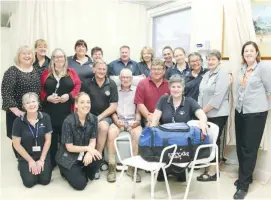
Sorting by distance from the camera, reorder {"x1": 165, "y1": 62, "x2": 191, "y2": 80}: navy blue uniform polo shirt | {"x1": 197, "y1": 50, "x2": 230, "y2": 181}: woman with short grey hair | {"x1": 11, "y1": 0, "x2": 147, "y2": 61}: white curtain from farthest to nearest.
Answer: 1. {"x1": 11, "y1": 0, "x2": 147, "y2": 61}: white curtain
2. {"x1": 165, "y1": 62, "x2": 191, "y2": 80}: navy blue uniform polo shirt
3. {"x1": 197, "y1": 50, "x2": 230, "y2": 181}: woman with short grey hair

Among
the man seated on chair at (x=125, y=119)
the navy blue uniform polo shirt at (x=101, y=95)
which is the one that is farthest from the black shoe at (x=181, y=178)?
the navy blue uniform polo shirt at (x=101, y=95)

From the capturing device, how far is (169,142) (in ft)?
7.38

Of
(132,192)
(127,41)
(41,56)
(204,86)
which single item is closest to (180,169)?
(132,192)

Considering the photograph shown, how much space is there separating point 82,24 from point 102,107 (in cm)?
193

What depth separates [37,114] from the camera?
2756mm

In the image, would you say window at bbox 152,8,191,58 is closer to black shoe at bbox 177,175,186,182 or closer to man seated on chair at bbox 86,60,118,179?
man seated on chair at bbox 86,60,118,179

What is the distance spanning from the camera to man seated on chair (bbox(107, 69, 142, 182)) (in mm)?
2932

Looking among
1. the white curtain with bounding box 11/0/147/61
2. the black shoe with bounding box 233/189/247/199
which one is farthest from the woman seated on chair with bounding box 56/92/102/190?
the white curtain with bounding box 11/0/147/61

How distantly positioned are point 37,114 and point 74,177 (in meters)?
0.71

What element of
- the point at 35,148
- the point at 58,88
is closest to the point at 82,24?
the point at 58,88

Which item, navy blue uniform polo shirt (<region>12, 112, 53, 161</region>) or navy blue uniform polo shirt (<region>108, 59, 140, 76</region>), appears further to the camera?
navy blue uniform polo shirt (<region>108, 59, 140, 76</region>)

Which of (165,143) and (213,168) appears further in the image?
(213,168)

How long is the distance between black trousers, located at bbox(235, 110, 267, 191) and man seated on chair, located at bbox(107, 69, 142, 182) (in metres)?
1.02

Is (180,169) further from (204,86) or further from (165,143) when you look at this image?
(204,86)
